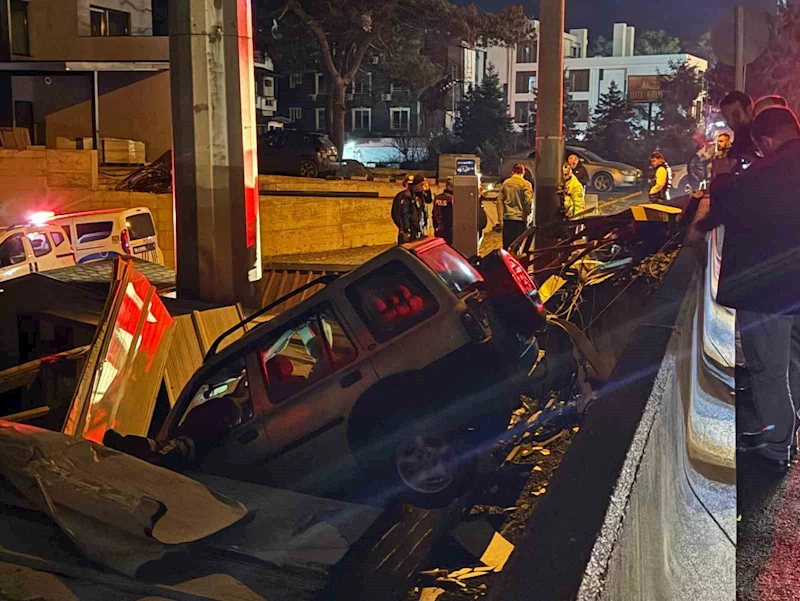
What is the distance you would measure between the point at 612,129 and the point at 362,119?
60.7ft


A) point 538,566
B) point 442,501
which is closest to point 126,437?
point 442,501

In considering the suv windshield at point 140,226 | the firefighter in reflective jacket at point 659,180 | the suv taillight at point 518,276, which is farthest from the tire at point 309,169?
the suv taillight at point 518,276

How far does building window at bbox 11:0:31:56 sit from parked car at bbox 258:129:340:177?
9.64m

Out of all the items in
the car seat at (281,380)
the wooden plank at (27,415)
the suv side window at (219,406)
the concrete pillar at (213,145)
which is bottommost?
the wooden plank at (27,415)

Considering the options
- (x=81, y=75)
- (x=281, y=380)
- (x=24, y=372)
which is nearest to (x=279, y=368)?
(x=281, y=380)

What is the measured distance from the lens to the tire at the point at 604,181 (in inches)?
1361

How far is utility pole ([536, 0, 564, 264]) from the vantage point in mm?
14531

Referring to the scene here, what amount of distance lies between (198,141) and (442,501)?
151 inches

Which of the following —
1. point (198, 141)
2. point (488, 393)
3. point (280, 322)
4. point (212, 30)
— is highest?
point (212, 30)

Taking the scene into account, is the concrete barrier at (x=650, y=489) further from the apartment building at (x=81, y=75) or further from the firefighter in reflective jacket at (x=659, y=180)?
the apartment building at (x=81, y=75)

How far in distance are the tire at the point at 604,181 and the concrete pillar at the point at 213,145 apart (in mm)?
27473

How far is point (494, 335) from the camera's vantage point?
19.2 ft

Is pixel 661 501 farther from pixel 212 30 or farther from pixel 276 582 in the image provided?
pixel 212 30

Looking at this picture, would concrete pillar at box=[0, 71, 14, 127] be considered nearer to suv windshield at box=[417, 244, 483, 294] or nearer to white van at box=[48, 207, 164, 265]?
white van at box=[48, 207, 164, 265]
